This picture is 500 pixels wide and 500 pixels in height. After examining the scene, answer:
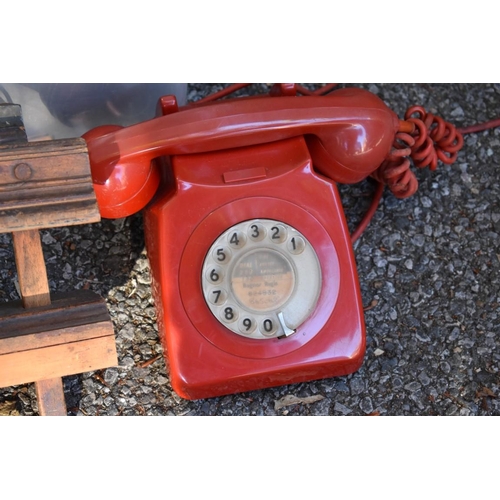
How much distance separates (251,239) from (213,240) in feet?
0.24

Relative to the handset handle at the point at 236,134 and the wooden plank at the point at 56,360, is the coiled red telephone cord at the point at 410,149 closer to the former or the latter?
the handset handle at the point at 236,134

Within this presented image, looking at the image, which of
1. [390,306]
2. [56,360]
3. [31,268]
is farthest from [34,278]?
[390,306]

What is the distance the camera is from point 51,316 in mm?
1334

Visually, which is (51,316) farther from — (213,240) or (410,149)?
(410,149)

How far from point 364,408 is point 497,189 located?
2.09 ft

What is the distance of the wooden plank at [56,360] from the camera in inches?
51.6

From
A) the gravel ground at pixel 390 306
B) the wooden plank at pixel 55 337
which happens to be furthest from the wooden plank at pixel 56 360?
the gravel ground at pixel 390 306

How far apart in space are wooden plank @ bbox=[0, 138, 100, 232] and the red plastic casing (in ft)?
0.69

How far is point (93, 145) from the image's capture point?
4.55ft

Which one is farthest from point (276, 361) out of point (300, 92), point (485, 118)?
point (485, 118)

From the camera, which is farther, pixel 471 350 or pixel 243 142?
pixel 471 350

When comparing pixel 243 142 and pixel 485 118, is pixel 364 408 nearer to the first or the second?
pixel 243 142

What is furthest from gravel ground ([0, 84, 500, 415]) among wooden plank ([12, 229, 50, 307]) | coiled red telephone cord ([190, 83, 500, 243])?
wooden plank ([12, 229, 50, 307])

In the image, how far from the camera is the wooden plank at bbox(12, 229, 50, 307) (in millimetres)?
1314
